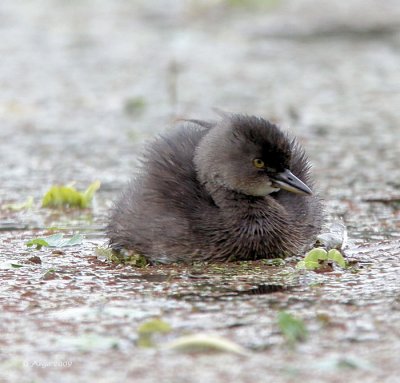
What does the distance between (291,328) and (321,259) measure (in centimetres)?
136

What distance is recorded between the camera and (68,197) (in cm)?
770

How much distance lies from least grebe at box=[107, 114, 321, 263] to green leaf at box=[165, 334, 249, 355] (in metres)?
1.59

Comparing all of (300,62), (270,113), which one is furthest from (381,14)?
(270,113)

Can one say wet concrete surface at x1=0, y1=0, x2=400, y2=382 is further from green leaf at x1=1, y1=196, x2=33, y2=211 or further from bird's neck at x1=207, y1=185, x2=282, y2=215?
bird's neck at x1=207, y1=185, x2=282, y2=215

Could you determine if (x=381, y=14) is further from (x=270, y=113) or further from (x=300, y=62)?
(x=270, y=113)

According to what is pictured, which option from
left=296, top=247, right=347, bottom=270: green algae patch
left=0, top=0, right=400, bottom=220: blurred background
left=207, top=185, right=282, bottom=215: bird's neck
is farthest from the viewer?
left=0, top=0, right=400, bottom=220: blurred background

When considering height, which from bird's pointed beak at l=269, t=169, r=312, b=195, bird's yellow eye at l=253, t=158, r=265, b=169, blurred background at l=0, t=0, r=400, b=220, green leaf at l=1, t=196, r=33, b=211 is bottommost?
green leaf at l=1, t=196, r=33, b=211

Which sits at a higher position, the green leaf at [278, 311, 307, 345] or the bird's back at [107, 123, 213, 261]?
→ the bird's back at [107, 123, 213, 261]

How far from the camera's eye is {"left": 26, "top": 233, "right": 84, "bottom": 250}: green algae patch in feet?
21.1

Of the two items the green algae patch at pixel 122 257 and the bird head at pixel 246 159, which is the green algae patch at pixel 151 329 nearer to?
the green algae patch at pixel 122 257

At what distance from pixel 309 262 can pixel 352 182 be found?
269 cm

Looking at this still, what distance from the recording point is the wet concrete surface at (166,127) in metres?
4.43

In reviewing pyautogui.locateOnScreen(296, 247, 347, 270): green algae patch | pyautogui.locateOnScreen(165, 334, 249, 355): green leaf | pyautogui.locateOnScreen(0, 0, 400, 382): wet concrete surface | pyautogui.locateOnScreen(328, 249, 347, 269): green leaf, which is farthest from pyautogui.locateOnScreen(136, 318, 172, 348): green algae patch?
pyautogui.locateOnScreen(328, 249, 347, 269): green leaf

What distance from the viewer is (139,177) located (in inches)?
251
